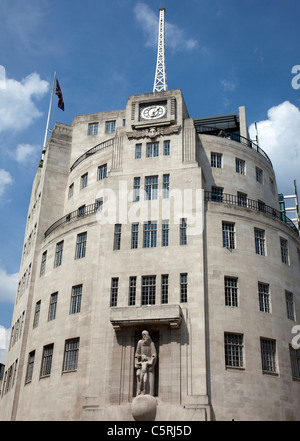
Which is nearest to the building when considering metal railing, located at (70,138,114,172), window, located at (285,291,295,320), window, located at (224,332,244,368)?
window, located at (224,332,244,368)

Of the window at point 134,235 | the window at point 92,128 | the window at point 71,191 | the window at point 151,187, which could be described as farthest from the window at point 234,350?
the window at point 92,128

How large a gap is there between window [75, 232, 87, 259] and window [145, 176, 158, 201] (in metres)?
6.72

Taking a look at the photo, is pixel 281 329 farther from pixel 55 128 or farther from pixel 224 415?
pixel 55 128

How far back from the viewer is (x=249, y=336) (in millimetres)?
39344

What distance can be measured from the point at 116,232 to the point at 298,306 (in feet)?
55.7

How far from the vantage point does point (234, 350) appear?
128ft

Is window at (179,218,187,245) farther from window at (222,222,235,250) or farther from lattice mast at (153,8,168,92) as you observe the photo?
lattice mast at (153,8,168,92)

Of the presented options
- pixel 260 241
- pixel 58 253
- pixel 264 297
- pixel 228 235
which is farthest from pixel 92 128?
pixel 264 297

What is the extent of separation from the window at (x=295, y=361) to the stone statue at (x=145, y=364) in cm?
1163

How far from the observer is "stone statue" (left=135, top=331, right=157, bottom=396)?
36.7m

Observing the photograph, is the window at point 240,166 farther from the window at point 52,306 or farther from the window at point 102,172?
the window at point 52,306

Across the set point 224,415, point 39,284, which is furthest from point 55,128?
point 224,415

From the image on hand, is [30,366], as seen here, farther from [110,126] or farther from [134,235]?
[110,126]

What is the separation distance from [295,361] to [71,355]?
18050 millimetres
